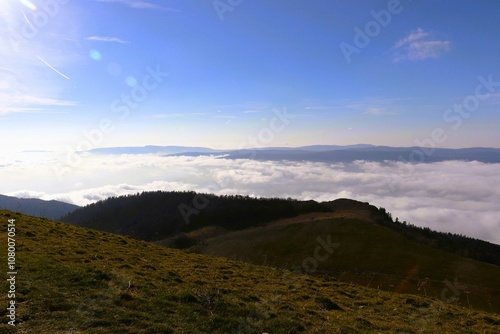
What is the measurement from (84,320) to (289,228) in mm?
55301

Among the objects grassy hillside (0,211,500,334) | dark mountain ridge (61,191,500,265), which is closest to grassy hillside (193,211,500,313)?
dark mountain ridge (61,191,500,265)

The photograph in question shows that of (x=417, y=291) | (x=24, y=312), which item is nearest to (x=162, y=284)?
(x=24, y=312)

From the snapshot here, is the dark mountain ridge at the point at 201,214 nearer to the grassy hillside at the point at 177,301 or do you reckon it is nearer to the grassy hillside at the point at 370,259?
the grassy hillside at the point at 370,259

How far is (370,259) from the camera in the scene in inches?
1730

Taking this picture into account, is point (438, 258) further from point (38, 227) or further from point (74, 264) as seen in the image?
point (38, 227)

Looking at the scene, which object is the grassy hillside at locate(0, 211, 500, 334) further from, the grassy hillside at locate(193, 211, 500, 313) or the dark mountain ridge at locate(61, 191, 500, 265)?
the dark mountain ridge at locate(61, 191, 500, 265)

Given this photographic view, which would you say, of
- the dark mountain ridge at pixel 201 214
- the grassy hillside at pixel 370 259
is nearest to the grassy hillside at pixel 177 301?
the grassy hillside at pixel 370 259

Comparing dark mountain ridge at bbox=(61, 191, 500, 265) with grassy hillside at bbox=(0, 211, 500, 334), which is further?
dark mountain ridge at bbox=(61, 191, 500, 265)

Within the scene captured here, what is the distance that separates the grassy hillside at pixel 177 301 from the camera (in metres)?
11.1

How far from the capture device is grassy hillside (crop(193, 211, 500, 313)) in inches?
1361

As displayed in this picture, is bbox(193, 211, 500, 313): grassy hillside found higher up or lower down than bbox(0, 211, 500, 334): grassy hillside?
lower down

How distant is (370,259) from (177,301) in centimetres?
3702

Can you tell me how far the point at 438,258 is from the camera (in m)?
43.2

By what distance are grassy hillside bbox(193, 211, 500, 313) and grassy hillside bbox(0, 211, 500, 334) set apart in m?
15.3
